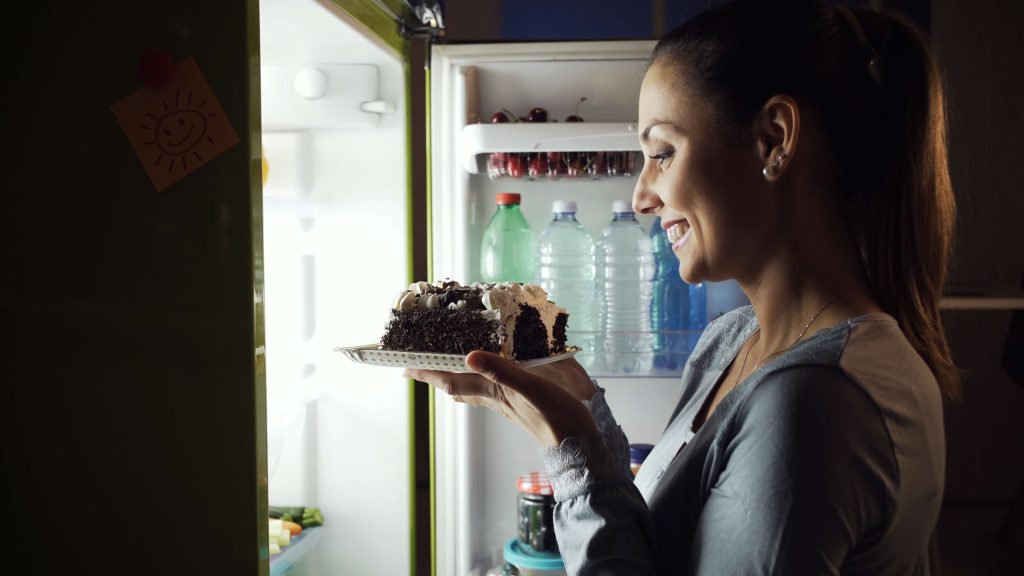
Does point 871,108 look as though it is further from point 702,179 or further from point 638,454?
point 638,454

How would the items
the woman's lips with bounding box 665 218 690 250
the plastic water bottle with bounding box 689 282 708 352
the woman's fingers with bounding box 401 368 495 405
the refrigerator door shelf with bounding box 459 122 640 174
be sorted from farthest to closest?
the plastic water bottle with bounding box 689 282 708 352, the refrigerator door shelf with bounding box 459 122 640 174, the woman's fingers with bounding box 401 368 495 405, the woman's lips with bounding box 665 218 690 250

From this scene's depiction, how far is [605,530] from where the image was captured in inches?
35.6

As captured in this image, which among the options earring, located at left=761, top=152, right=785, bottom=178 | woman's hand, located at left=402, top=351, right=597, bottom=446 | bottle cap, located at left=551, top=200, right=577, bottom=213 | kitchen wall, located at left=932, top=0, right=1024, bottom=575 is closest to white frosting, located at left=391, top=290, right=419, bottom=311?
woman's hand, located at left=402, top=351, right=597, bottom=446

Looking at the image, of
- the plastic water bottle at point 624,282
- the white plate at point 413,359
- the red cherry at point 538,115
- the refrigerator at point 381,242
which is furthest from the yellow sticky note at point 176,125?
the plastic water bottle at point 624,282

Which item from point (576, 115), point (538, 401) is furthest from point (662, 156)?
point (576, 115)

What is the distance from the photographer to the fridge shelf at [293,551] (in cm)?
146

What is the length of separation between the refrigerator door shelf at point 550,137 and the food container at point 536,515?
2.34 feet

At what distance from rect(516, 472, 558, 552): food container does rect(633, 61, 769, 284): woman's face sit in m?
0.86

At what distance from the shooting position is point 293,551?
4.99ft

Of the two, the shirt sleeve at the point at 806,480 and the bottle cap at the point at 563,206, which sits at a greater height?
the bottle cap at the point at 563,206

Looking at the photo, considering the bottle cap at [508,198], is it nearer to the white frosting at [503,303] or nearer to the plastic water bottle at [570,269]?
the plastic water bottle at [570,269]

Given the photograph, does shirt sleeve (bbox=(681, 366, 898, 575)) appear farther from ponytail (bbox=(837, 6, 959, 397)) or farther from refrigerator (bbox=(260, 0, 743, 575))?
refrigerator (bbox=(260, 0, 743, 575))

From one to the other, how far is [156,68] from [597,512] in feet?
2.43

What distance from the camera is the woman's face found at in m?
0.93
